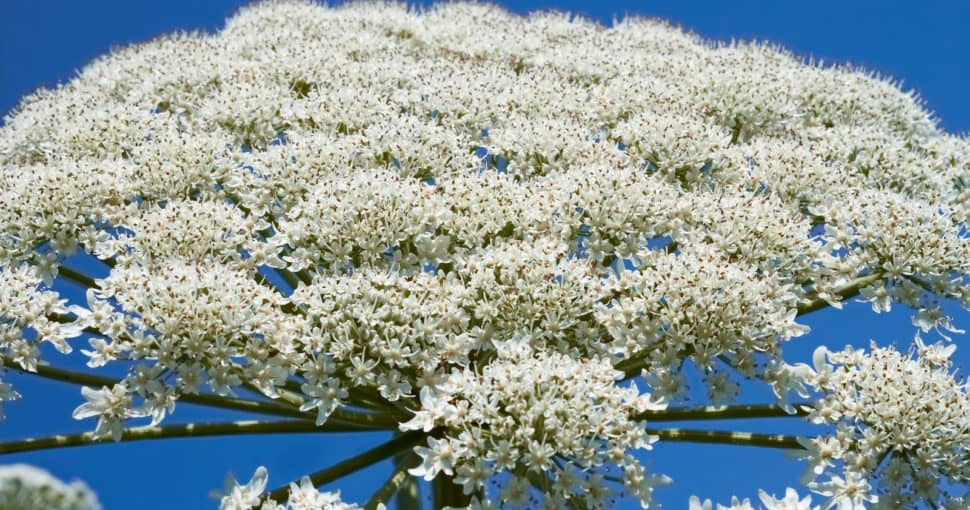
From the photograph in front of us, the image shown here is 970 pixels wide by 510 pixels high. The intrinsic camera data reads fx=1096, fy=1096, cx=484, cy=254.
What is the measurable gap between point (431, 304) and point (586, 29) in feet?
35.8

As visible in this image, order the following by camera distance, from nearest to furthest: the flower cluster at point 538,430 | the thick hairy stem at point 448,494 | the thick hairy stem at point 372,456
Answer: the flower cluster at point 538,430 < the thick hairy stem at point 372,456 < the thick hairy stem at point 448,494

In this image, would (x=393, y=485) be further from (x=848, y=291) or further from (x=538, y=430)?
(x=848, y=291)

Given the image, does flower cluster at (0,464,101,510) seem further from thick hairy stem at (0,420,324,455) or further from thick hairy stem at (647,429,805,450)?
thick hairy stem at (647,429,805,450)

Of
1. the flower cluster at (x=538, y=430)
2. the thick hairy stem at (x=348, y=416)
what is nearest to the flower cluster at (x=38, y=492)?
the thick hairy stem at (x=348, y=416)

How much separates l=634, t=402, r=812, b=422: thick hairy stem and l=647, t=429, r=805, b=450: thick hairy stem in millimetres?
138

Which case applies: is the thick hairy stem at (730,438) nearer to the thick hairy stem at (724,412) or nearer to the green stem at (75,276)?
the thick hairy stem at (724,412)

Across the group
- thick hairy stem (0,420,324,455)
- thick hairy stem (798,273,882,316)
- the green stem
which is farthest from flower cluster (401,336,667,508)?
the green stem

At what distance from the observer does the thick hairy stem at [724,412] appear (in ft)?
29.2

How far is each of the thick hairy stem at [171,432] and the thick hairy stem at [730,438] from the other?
108 inches

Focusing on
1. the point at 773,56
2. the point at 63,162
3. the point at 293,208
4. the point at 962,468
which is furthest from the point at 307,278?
the point at 773,56

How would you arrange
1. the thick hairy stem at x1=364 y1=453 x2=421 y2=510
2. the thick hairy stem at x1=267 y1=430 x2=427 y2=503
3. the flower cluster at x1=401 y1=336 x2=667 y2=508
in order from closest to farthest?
the flower cluster at x1=401 y1=336 x2=667 y2=508
the thick hairy stem at x1=364 y1=453 x2=421 y2=510
the thick hairy stem at x1=267 y1=430 x2=427 y2=503

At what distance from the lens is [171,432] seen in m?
8.65

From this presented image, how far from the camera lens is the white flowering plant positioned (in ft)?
26.9

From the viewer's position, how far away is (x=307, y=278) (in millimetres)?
10117
